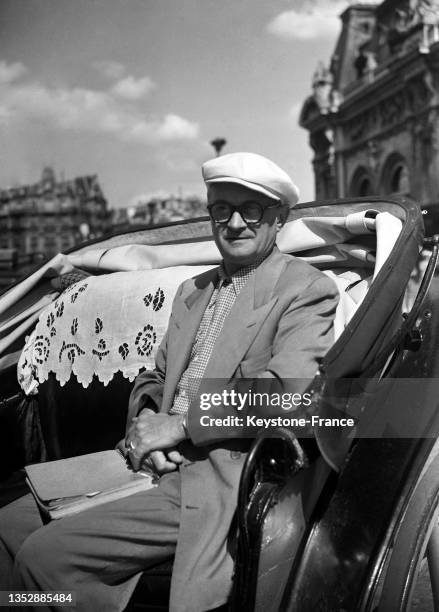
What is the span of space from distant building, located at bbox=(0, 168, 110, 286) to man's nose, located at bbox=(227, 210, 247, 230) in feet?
123

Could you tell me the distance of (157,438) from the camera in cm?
196

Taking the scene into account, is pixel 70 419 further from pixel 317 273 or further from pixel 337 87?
pixel 337 87

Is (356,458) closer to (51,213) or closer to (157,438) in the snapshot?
(157,438)

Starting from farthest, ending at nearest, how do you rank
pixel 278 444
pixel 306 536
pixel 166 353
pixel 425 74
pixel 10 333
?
pixel 425 74 → pixel 10 333 → pixel 166 353 → pixel 306 536 → pixel 278 444

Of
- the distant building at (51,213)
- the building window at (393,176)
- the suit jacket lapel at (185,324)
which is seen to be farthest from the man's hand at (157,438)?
the distant building at (51,213)

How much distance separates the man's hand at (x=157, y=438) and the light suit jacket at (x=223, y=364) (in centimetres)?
5

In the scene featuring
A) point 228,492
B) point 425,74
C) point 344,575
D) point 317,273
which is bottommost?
point 344,575

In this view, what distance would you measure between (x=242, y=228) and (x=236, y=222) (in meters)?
0.03

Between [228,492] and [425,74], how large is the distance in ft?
76.8

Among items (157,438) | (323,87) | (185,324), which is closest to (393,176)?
(323,87)

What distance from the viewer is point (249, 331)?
2.02m

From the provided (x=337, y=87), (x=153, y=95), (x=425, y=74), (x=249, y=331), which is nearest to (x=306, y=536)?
(x=249, y=331)

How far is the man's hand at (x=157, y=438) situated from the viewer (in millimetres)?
1940

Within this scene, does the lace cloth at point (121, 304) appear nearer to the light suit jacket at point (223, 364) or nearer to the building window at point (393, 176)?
the light suit jacket at point (223, 364)
